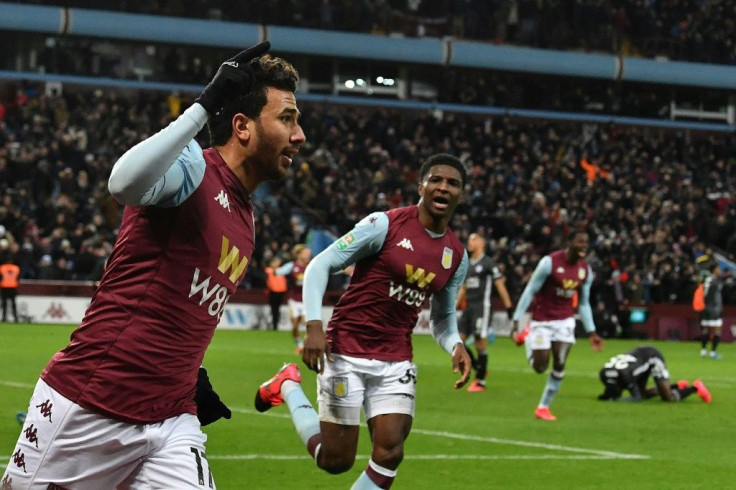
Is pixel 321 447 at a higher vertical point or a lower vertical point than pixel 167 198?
lower

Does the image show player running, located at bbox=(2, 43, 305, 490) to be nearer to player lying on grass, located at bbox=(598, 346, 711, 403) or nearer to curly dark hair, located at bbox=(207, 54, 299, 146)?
curly dark hair, located at bbox=(207, 54, 299, 146)

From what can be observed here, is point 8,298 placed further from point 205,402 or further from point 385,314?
point 205,402

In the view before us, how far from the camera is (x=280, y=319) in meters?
36.2

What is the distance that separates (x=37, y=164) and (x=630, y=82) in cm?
3143

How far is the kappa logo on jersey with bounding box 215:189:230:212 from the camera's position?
16.6 feet

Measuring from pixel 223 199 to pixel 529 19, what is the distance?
52615mm

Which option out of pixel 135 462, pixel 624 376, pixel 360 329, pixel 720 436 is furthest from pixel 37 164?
pixel 135 462

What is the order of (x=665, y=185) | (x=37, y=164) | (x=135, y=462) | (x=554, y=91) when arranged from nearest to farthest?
1. (x=135, y=462)
2. (x=37, y=164)
3. (x=665, y=185)
4. (x=554, y=91)

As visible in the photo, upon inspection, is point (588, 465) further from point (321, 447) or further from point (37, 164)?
point (37, 164)

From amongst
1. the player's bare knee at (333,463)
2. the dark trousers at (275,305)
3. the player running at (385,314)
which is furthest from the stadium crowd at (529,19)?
the player's bare knee at (333,463)

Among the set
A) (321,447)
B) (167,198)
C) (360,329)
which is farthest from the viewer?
(360,329)

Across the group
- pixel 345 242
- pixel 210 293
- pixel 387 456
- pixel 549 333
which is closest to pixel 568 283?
pixel 549 333

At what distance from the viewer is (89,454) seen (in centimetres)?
498

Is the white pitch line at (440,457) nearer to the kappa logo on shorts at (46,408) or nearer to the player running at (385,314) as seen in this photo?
the player running at (385,314)
